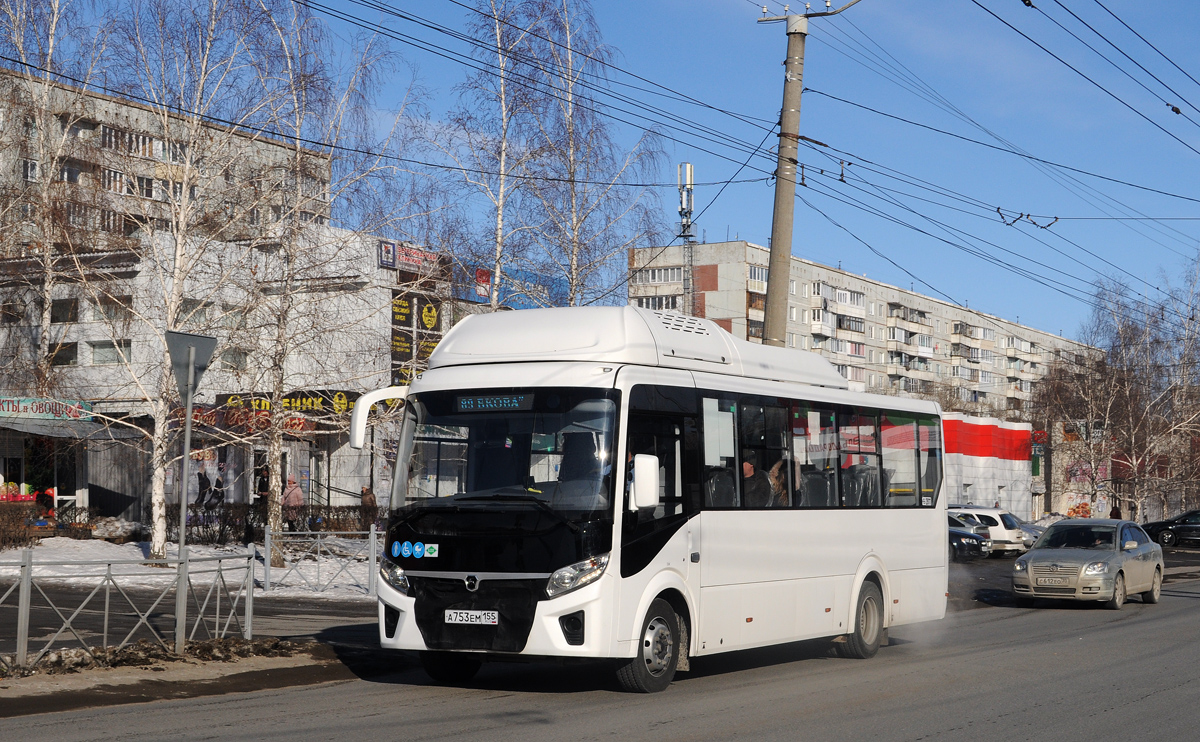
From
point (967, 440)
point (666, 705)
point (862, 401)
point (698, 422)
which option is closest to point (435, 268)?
point (862, 401)

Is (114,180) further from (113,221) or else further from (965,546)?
(965,546)

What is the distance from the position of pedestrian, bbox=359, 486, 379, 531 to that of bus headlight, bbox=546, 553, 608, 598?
73.6ft

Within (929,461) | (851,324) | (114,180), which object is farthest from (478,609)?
(851,324)

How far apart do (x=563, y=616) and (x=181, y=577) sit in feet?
13.9

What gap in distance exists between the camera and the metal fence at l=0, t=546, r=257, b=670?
1079 centimetres

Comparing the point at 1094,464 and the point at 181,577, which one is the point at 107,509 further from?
the point at 1094,464

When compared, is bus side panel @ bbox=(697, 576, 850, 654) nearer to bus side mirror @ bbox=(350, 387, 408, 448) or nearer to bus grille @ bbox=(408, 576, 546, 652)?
bus grille @ bbox=(408, 576, 546, 652)

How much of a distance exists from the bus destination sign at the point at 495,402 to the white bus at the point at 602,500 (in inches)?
0.5

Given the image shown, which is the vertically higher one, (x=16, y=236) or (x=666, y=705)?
(x=16, y=236)

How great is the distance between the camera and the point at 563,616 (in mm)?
9883

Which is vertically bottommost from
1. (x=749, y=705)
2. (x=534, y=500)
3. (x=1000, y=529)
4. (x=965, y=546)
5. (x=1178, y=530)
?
(x=1178, y=530)

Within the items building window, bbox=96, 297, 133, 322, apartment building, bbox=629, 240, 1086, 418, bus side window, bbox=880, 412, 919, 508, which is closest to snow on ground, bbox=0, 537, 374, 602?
building window, bbox=96, 297, 133, 322

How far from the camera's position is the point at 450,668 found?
11133 millimetres

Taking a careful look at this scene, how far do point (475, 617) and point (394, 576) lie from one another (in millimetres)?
927
